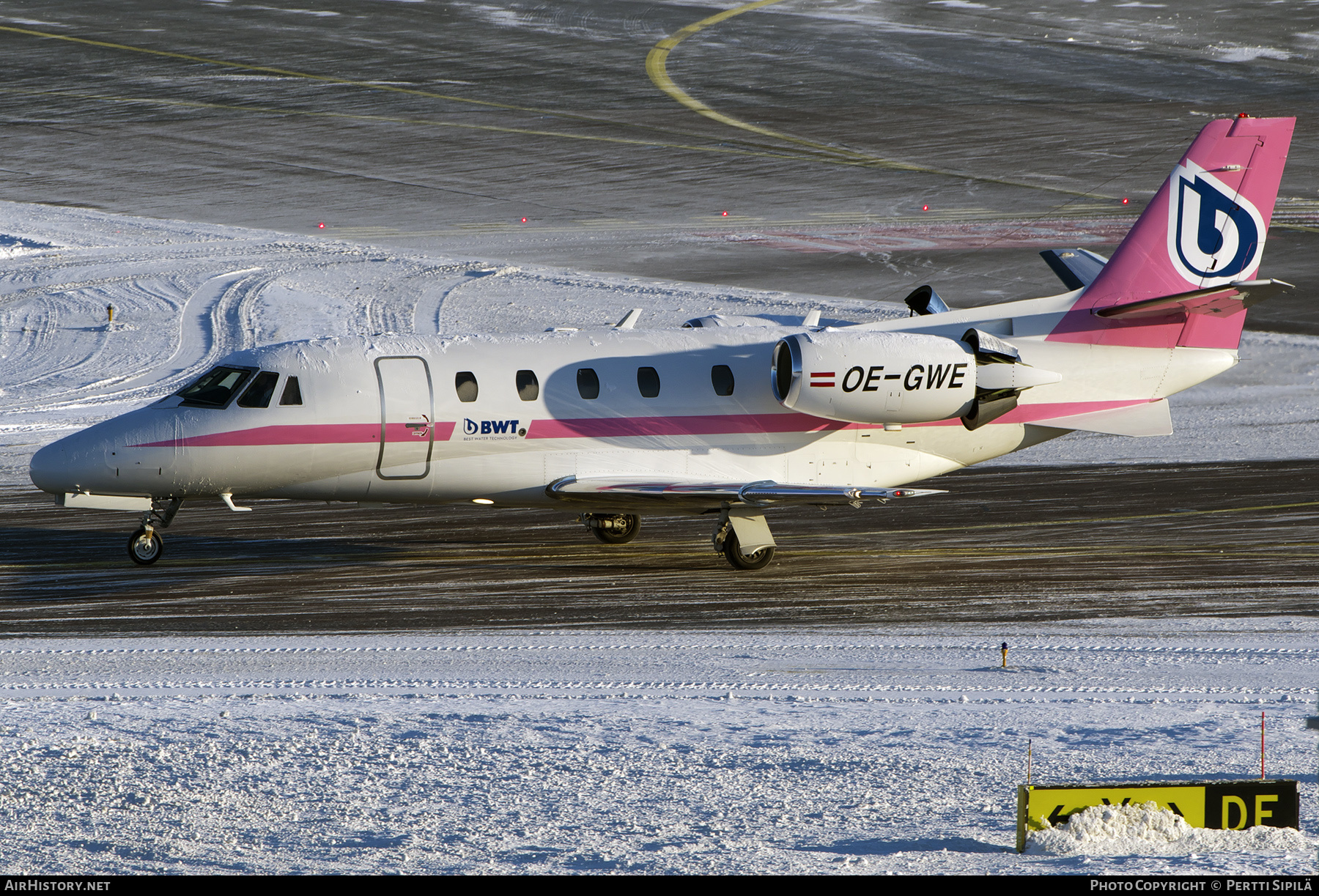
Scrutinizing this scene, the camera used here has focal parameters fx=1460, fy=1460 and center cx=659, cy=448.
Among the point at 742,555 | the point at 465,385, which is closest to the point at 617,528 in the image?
the point at 742,555

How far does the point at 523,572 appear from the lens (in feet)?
65.3

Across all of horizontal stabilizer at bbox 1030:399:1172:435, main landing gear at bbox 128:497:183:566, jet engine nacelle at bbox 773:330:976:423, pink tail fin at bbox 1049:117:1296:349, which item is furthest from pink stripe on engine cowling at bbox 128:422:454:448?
pink tail fin at bbox 1049:117:1296:349

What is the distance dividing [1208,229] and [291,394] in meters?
12.9

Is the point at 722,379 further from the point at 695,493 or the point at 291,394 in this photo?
the point at 291,394

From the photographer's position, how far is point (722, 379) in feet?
64.7

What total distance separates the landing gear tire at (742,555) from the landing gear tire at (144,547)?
7.65 m

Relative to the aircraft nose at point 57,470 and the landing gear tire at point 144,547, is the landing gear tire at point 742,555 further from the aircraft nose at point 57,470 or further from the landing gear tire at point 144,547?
the aircraft nose at point 57,470

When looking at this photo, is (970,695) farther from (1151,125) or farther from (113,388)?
(1151,125)

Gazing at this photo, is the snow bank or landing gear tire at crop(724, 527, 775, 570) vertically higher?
landing gear tire at crop(724, 527, 775, 570)

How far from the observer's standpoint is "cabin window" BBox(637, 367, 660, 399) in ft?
64.1

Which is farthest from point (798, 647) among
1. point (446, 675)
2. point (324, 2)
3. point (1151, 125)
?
point (324, 2)

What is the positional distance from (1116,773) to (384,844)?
586 centimetres

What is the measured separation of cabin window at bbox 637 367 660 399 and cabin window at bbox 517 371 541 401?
4.44 ft

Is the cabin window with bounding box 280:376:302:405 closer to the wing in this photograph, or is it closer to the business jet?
the business jet
